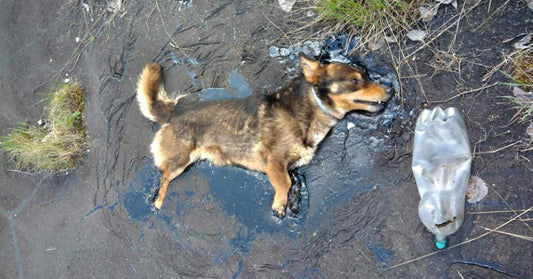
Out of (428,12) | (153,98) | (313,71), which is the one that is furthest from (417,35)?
(153,98)

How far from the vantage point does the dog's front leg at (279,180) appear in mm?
3721

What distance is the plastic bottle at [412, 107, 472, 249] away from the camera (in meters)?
3.23

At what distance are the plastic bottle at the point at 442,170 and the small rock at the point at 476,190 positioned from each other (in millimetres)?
75

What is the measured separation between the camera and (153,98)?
159 inches

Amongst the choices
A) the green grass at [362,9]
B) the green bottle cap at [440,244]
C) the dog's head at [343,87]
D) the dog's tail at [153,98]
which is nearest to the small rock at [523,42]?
the green grass at [362,9]

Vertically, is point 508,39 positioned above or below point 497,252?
above

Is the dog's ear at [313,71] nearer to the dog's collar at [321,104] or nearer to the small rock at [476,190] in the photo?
the dog's collar at [321,104]

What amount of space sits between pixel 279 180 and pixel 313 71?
3.37 ft

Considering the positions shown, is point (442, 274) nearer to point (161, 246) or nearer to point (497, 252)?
point (497, 252)

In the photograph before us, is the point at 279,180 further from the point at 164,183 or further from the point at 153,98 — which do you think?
the point at 153,98

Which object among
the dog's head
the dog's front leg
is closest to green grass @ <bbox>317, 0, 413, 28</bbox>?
the dog's head

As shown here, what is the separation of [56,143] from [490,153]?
166 inches

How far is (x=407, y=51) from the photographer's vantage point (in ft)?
12.2

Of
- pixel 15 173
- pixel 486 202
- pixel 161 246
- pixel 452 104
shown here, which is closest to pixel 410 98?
pixel 452 104
